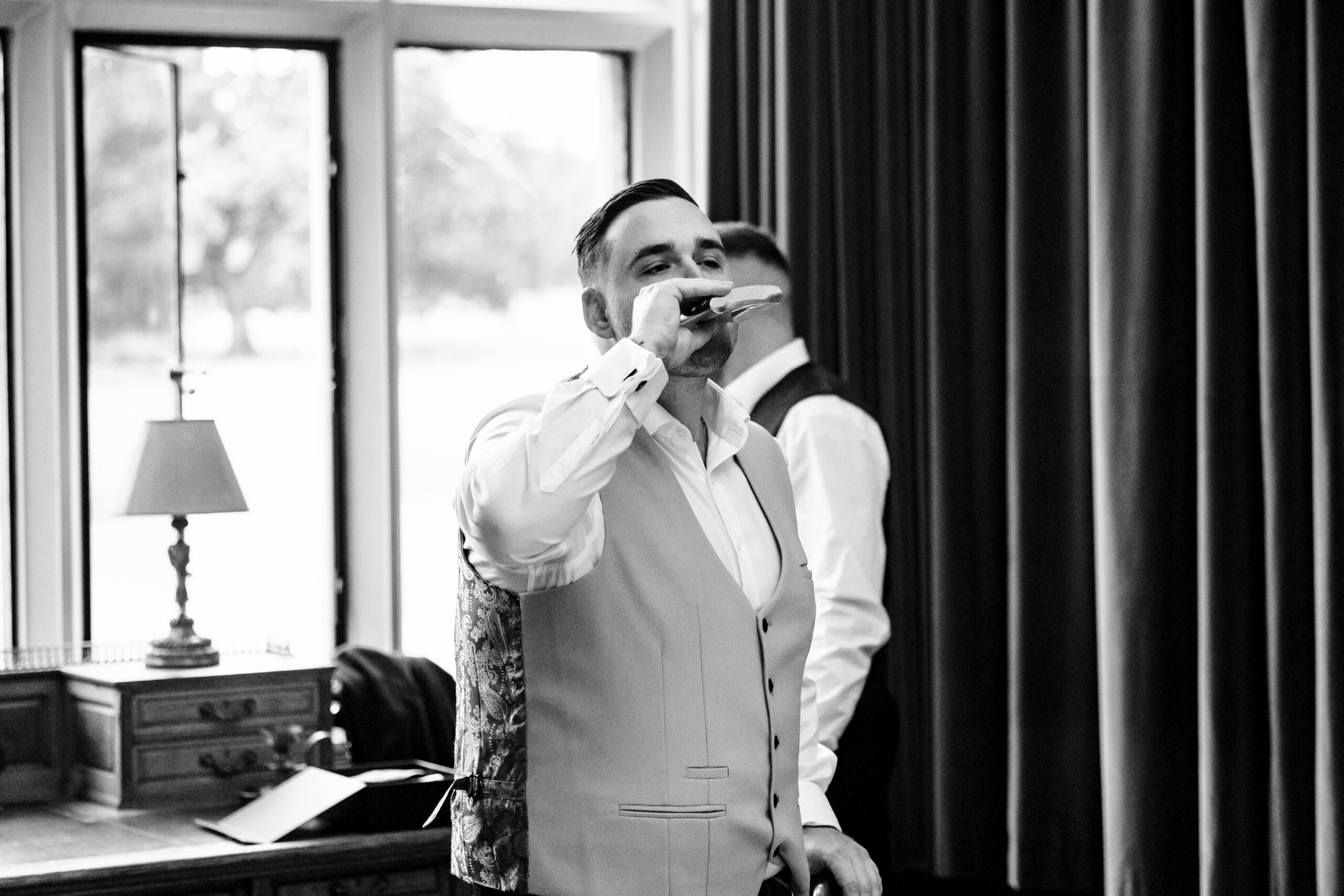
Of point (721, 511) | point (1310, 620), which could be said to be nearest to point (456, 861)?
point (721, 511)

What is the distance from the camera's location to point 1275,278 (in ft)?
8.32

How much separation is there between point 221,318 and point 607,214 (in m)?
2.23

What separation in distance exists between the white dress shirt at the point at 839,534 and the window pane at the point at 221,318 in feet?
4.96

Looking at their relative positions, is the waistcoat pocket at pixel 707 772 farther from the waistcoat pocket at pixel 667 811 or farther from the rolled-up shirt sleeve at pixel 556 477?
the rolled-up shirt sleeve at pixel 556 477

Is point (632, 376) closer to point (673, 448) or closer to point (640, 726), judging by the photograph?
point (673, 448)

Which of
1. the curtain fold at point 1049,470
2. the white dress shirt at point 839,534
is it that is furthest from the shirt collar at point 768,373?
the curtain fold at point 1049,470

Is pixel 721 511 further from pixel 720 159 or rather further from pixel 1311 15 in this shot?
pixel 720 159

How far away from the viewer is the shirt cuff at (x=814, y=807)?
5.43 feet

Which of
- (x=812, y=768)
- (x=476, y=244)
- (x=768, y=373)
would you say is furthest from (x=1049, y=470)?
(x=812, y=768)

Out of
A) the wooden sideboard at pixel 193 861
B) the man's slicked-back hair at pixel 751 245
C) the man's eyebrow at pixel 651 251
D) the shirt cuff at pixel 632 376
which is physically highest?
the man's slicked-back hair at pixel 751 245

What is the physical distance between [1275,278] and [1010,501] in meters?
0.88

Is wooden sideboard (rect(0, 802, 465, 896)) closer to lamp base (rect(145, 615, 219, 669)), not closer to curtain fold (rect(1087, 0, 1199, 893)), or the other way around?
lamp base (rect(145, 615, 219, 669))

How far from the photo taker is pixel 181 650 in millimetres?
2832

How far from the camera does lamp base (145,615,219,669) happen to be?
2.82m
